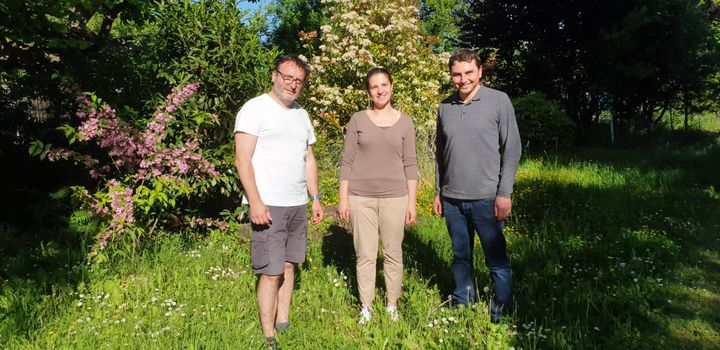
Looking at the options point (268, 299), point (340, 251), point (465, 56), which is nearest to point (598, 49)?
point (340, 251)

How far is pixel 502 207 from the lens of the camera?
2.90 metres

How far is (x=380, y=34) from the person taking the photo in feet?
31.8

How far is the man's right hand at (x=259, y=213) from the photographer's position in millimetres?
2752

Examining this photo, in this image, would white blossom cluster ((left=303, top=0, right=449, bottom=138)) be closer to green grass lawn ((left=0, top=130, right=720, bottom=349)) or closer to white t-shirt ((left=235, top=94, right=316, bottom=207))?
green grass lawn ((left=0, top=130, right=720, bottom=349))

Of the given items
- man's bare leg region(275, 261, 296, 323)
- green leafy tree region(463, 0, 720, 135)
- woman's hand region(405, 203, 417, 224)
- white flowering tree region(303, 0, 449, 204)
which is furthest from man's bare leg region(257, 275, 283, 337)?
green leafy tree region(463, 0, 720, 135)

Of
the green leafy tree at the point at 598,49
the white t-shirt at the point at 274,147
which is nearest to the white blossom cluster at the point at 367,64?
the green leafy tree at the point at 598,49

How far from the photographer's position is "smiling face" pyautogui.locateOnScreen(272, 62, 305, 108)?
9.43 feet

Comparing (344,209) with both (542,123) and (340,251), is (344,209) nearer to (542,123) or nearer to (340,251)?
(340,251)

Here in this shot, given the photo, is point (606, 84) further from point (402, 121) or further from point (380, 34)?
point (402, 121)

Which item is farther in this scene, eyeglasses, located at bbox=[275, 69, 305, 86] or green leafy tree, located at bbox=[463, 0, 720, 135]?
green leafy tree, located at bbox=[463, 0, 720, 135]

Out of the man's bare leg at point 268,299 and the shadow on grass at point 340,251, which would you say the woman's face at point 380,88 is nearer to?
the man's bare leg at point 268,299

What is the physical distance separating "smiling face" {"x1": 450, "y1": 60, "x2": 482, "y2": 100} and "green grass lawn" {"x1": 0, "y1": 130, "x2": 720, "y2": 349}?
1442mm

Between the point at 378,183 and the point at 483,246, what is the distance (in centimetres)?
80

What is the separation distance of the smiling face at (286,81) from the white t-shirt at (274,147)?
0.20 feet
